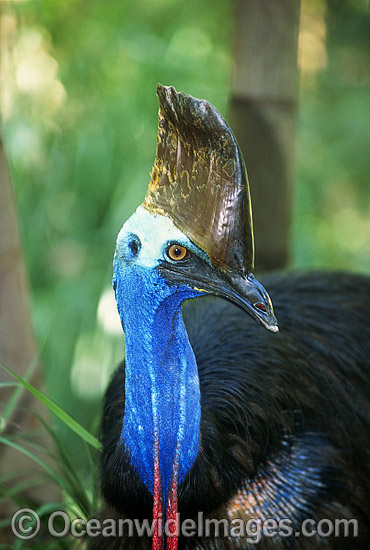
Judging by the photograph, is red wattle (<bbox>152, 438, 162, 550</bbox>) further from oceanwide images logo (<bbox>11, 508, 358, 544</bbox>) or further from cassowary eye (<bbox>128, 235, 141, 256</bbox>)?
cassowary eye (<bbox>128, 235, 141, 256</bbox>)

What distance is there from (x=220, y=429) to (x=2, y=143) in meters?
0.96

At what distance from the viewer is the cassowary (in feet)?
4.21

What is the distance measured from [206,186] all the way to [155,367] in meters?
0.36

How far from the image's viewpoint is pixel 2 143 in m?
1.94

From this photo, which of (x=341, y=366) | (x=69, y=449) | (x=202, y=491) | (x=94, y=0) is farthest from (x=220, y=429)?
(x=94, y=0)

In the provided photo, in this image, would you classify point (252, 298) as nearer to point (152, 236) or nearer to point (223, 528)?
point (152, 236)

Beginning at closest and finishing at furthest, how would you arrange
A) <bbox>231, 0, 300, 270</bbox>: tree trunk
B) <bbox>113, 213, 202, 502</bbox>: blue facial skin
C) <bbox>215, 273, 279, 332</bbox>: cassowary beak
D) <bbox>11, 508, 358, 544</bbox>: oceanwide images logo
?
<bbox>215, 273, 279, 332</bbox>: cassowary beak < <bbox>113, 213, 202, 502</bbox>: blue facial skin < <bbox>11, 508, 358, 544</bbox>: oceanwide images logo < <bbox>231, 0, 300, 270</bbox>: tree trunk

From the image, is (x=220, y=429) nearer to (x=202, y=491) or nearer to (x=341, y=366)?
(x=202, y=491)

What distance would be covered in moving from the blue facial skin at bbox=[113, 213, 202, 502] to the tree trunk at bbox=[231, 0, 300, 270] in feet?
3.73

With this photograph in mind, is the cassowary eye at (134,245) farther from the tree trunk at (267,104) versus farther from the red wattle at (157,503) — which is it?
the tree trunk at (267,104)

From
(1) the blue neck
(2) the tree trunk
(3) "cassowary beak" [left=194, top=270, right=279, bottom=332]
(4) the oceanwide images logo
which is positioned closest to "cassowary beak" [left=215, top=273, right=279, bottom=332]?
(3) "cassowary beak" [left=194, top=270, right=279, bottom=332]

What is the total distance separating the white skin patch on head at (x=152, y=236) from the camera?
1.30m

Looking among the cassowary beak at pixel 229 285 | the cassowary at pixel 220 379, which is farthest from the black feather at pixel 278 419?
the cassowary beak at pixel 229 285

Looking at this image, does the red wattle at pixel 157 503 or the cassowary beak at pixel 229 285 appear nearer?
the cassowary beak at pixel 229 285
